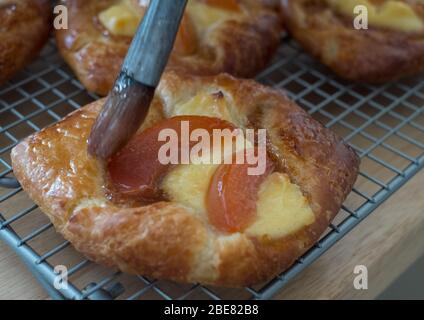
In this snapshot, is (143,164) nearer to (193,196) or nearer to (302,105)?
(193,196)

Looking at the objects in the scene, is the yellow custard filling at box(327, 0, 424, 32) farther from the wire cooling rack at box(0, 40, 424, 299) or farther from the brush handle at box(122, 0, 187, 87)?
the brush handle at box(122, 0, 187, 87)

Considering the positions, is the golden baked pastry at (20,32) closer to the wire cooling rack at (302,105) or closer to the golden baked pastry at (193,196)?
the wire cooling rack at (302,105)

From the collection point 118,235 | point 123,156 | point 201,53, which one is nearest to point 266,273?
point 118,235

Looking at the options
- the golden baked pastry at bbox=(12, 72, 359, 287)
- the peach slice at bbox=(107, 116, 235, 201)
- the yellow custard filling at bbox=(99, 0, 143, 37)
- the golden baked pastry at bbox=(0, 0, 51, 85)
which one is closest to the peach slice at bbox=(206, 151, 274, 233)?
the golden baked pastry at bbox=(12, 72, 359, 287)

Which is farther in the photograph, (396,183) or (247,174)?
(396,183)

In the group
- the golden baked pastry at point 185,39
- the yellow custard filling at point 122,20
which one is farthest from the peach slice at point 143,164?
the yellow custard filling at point 122,20
